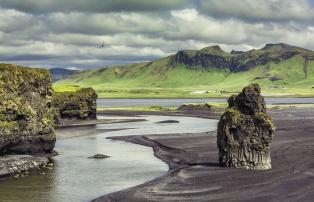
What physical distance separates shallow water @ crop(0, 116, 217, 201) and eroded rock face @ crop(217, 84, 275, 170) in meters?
10.2

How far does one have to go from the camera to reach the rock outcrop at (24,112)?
257 feet

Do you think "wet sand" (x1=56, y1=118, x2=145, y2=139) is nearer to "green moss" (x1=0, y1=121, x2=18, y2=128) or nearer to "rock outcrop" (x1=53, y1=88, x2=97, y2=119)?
"rock outcrop" (x1=53, y1=88, x2=97, y2=119)

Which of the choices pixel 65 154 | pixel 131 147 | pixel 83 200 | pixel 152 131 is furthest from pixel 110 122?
pixel 83 200

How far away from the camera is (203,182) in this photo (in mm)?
60656

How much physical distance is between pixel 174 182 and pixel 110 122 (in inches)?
4307

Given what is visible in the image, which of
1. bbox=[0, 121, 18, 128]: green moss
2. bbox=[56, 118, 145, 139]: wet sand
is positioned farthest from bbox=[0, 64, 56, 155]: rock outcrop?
bbox=[56, 118, 145, 139]: wet sand

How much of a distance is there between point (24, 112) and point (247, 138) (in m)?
37.4

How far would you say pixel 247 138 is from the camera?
66.8 metres

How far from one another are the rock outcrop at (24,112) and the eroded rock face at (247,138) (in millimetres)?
32891

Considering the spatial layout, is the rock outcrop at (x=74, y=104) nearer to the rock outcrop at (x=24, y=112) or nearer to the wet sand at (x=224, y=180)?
the rock outcrop at (x=24, y=112)

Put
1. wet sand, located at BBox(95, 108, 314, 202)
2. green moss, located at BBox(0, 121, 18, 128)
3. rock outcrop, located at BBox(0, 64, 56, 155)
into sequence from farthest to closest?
rock outcrop, located at BBox(0, 64, 56, 155)
green moss, located at BBox(0, 121, 18, 128)
wet sand, located at BBox(95, 108, 314, 202)

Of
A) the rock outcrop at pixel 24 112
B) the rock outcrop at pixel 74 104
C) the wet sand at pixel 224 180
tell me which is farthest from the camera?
the rock outcrop at pixel 74 104

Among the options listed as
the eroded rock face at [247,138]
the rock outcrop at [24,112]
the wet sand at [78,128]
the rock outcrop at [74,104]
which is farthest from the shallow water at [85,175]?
the rock outcrop at [74,104]

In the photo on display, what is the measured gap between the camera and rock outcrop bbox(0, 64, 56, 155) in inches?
3083
